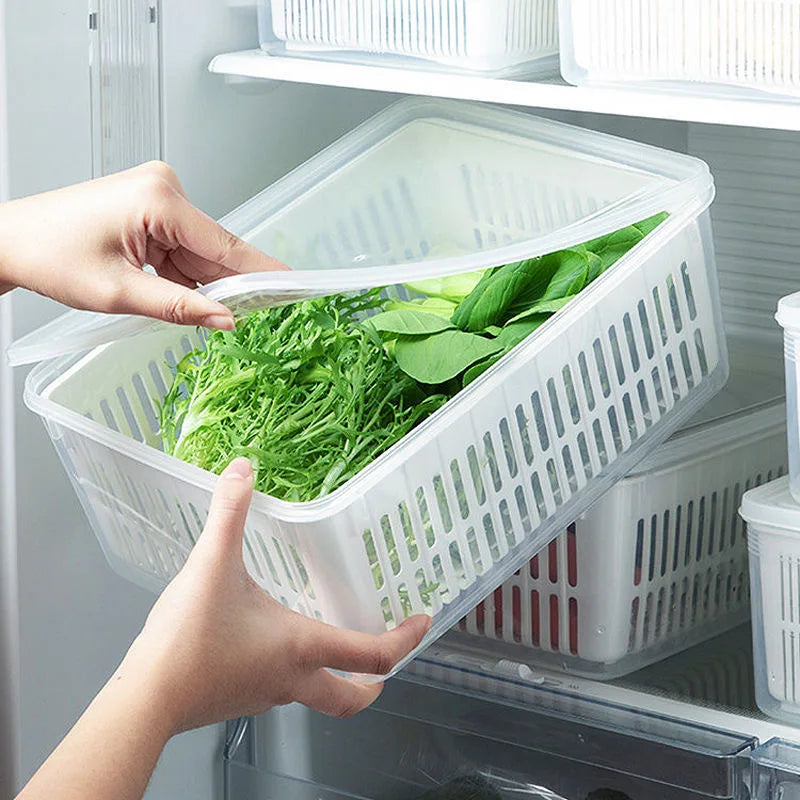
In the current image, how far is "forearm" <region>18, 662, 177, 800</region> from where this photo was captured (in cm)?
71

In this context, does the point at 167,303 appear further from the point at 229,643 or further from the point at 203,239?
the point at 229,643

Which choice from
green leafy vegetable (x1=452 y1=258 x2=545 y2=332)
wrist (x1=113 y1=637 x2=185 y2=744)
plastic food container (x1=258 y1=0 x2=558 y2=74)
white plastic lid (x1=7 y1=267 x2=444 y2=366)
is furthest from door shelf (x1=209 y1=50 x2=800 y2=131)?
wrist (x1=113 y1=637 x2=185 y2=744)

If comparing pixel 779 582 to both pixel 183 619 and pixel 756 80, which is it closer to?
pixel 756 80

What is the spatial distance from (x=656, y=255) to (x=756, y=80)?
0.44 ft

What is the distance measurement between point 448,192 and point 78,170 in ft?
0.96

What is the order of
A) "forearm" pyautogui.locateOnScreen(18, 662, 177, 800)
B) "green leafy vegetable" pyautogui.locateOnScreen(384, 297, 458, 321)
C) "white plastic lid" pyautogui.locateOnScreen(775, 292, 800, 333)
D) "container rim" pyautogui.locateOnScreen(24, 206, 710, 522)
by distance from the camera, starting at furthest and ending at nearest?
"green leafy vegetable" pyautogui.locateOnScreen(384, 297, 458, 321) → "white plastic lid" pyautogui.locateOnScreen(775, 292, 800, 333) → "container rim" pyautogui.locateOnScreen(24, 206, 710, 522) → "forearm" pyautogui.locateOnScreen(18, 662, 177, 800)

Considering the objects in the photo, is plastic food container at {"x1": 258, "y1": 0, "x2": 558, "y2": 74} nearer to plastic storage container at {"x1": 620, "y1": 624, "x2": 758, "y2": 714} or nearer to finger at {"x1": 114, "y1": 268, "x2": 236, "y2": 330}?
finger at {"x1": 114, "y1": 268, "x2": 236, "y2": 330}

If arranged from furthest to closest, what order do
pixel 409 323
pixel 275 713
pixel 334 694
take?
1. pixel 275 713
2. pixel 409 323
3. pixel 334 694

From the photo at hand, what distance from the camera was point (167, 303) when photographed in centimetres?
82

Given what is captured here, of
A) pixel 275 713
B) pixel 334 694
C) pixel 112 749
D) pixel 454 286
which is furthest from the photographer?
pixel 275 713

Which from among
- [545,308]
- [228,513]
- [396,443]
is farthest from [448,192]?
[228,513]

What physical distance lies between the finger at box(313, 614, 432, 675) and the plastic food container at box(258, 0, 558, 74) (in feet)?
1.50

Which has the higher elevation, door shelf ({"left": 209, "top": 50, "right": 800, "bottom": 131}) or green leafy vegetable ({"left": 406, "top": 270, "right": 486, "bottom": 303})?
door shelf ({"left": 209, "top": 50, "right": 800, "bottom": 131})

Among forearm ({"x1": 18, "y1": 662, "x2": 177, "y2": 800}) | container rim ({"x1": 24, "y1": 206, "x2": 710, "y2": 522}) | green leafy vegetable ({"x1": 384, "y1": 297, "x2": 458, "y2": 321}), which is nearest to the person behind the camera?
forearm ({"x1": 18, "y1": 662, "x2": 177, "y2": 800})
